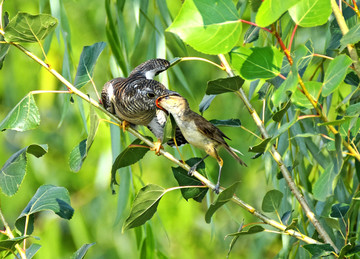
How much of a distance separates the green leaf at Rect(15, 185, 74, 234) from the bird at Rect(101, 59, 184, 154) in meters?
0.35

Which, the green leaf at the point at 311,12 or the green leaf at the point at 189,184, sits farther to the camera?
the green leaf at the point at 189,184

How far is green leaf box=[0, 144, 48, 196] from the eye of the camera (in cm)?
100

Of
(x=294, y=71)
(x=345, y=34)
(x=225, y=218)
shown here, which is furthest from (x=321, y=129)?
(x=225, y=218)

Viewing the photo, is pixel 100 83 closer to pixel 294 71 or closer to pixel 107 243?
pixel 107 243

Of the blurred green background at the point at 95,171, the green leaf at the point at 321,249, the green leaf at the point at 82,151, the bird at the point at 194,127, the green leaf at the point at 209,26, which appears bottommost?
the blurred green background at the point at 95,171

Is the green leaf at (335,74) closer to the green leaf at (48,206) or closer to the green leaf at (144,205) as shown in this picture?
the green leaf at (144,205)

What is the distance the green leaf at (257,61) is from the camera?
793 millimetres

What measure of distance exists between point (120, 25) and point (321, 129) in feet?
2.52

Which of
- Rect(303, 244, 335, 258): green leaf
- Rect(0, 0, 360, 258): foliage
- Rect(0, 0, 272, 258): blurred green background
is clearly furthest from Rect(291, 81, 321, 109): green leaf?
Rect(0, 0, 272, 258): blurred green background

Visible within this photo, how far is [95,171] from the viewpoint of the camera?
129 inches

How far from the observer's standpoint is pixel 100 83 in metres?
3.23

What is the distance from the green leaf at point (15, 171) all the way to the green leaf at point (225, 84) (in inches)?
12.4

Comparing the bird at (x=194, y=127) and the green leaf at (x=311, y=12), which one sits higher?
the green leaf at (x=311, y=12)

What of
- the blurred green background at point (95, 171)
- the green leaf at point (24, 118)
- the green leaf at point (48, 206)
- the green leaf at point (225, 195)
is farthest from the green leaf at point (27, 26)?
the blurred green background at point (95, 171)
